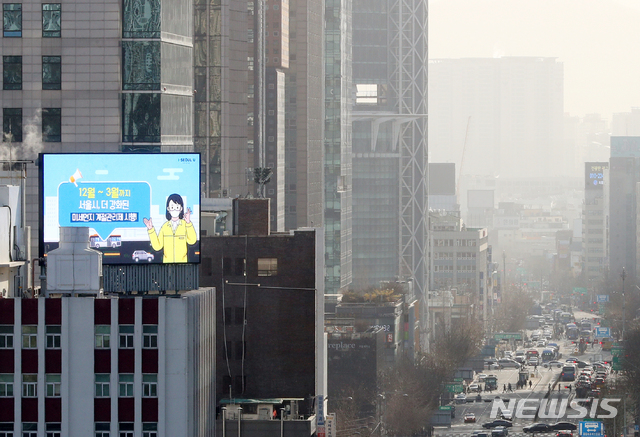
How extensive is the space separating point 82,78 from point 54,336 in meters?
26.5

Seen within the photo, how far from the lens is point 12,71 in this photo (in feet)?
255

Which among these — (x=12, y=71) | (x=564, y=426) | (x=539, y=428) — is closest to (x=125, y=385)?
(x=12, y=71)

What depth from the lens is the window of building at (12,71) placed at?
7756 cm

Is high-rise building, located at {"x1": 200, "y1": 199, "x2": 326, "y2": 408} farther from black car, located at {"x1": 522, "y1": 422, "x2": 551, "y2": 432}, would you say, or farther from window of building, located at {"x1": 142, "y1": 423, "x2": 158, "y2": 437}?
black car, located at {"x1": 522, "y1": 422, "x2": 551, "y2": 432}

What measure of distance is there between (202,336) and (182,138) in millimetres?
26760

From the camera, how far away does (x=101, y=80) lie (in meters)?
78.2

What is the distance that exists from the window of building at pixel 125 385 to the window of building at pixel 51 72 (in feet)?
89.1

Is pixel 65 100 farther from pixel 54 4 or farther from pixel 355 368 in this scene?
pixel 355 368

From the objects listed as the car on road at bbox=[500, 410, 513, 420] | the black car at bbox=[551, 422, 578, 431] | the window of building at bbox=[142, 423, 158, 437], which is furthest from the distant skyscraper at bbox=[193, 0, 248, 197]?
the window of building at bbox=[142, 423, 158, 437]

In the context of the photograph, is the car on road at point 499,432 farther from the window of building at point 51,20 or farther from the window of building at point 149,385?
the window of building at point 149,385

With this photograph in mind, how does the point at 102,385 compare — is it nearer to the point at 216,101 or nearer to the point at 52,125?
the point at 52,125

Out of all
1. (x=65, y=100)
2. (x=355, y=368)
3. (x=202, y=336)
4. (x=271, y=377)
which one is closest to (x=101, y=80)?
(x=65, y=100)

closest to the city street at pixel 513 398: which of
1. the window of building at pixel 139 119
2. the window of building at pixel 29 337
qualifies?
the window of building at pixel 139 119

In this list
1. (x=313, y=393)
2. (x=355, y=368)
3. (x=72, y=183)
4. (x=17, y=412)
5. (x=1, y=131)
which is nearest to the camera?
(x=17, y=412)
